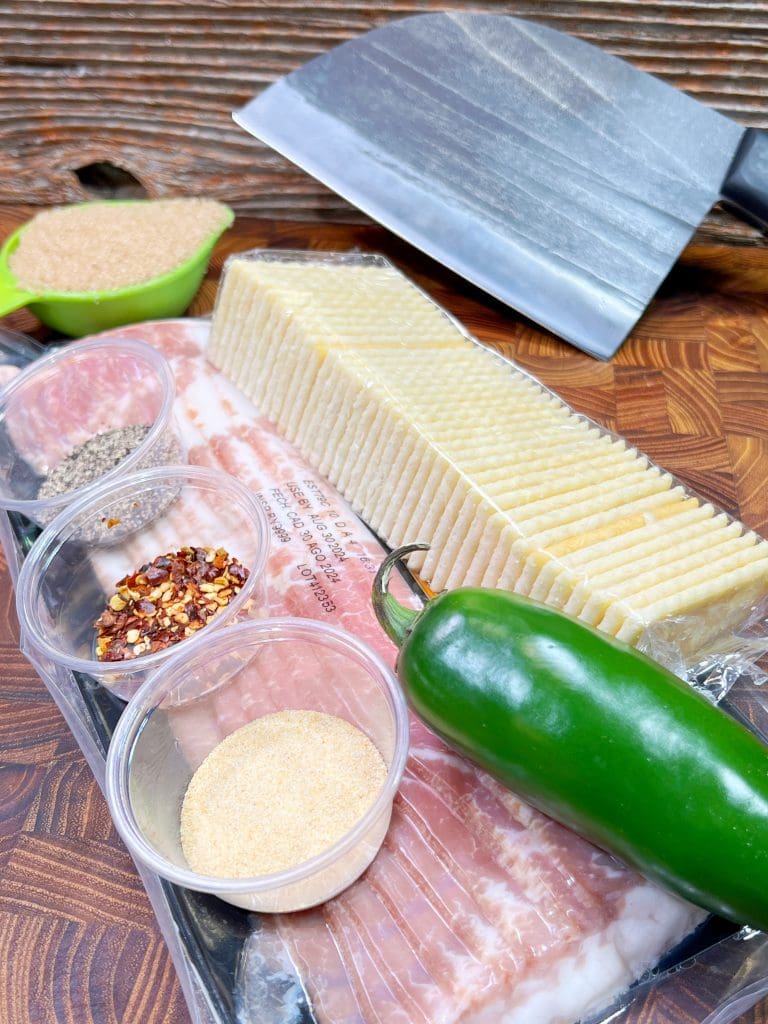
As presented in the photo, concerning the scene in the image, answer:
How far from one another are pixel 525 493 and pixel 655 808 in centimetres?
55

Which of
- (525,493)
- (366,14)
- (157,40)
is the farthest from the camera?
(157,40)

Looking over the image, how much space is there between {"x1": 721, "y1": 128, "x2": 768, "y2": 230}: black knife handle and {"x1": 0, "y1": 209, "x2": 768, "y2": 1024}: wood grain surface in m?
0.24

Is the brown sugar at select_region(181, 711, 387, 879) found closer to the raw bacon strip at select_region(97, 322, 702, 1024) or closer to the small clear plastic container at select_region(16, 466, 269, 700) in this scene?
the raw bacon strip at select_region(97, 322, 702, 1024)

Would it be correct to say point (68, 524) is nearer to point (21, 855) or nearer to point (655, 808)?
point (21, 855)

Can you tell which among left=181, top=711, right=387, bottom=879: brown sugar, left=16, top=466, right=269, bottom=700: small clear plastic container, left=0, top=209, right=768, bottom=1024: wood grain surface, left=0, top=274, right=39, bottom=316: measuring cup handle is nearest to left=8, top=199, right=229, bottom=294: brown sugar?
left=0, top=274, right=39, bottom=316: measuring cup handle

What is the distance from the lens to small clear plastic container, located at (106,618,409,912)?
102 cm

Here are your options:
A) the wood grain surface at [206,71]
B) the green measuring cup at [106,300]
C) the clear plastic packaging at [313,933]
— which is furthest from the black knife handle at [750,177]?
the green measuring cup at [106,300]

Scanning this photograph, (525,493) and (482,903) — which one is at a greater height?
→ (525,493)

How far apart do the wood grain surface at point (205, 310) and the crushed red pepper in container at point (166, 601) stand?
0.18m

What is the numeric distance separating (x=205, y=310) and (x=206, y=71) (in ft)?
2.02

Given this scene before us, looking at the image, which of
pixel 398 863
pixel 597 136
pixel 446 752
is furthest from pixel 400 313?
pixel 398 863

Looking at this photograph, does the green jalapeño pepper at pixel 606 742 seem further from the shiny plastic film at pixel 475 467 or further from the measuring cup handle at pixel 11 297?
the measuring cup handle at pixel 11 297

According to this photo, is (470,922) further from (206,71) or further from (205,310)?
(206,71)

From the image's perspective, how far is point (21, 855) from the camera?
123cm
